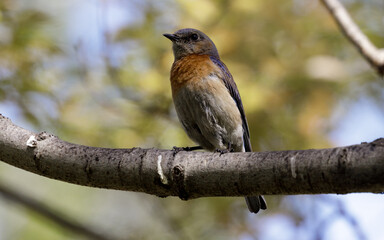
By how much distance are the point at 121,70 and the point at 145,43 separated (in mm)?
544

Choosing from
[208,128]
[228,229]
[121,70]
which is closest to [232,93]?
[208,128]

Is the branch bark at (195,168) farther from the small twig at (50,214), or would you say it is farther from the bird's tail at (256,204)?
the bird's tail at (256,204)

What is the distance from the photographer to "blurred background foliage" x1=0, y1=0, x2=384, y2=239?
5699mm

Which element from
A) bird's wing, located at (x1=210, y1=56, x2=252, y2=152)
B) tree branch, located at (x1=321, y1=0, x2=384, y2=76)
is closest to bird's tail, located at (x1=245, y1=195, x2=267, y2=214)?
bird's wing, located at (x1=210, y1=56, x2=252, y2=152)

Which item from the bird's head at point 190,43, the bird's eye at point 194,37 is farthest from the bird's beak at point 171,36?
the bird's eye at point 194,37

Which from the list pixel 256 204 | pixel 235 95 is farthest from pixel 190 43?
pixel 256 204

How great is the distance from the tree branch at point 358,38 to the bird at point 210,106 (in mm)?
2059

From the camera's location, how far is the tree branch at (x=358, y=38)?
10.6ft

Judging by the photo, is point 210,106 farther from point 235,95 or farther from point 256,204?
point 256,204

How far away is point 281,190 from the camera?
293cm

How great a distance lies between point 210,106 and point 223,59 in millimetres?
969

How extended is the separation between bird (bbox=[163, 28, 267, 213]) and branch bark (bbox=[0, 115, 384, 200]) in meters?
2.20

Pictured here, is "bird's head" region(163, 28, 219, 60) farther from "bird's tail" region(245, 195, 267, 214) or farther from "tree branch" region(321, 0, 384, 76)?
"tree branch" region(321, 0, 384, 76)

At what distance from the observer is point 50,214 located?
5.39 meters
